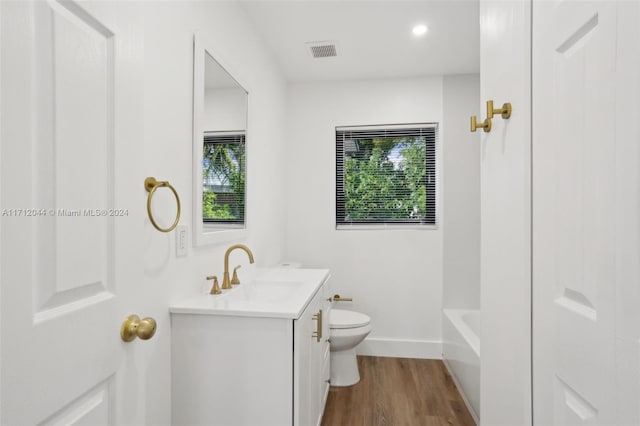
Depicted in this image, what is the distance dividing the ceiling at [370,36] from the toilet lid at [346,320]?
2055mm

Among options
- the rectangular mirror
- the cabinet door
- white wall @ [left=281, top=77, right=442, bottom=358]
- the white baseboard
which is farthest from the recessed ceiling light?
the white baseboard

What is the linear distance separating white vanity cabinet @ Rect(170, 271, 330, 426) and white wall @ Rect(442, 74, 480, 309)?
6.80 feet

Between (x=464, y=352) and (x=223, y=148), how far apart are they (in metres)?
2.07

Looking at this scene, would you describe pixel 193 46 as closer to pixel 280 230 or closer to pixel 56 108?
pixel 56 108

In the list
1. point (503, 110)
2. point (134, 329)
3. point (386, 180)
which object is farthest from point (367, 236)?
point (134, 329)

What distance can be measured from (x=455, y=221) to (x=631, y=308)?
2.49m

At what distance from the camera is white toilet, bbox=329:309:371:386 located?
2396 mm

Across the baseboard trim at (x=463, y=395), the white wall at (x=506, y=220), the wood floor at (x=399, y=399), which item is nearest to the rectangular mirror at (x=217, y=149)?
the white wall at (x=506, y=220)

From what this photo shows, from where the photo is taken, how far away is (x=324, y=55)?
2643 mm

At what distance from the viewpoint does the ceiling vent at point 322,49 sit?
2.46 metres

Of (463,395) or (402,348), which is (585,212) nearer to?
(463,395)

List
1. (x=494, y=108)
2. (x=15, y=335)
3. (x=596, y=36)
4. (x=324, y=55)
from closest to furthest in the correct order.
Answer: (x=15, y=335) → (x=596, y=36) → (x=494, y=108) → (x=324, y=55)

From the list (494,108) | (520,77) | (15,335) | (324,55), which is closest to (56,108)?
(15,335)

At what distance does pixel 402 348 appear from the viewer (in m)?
3.01
